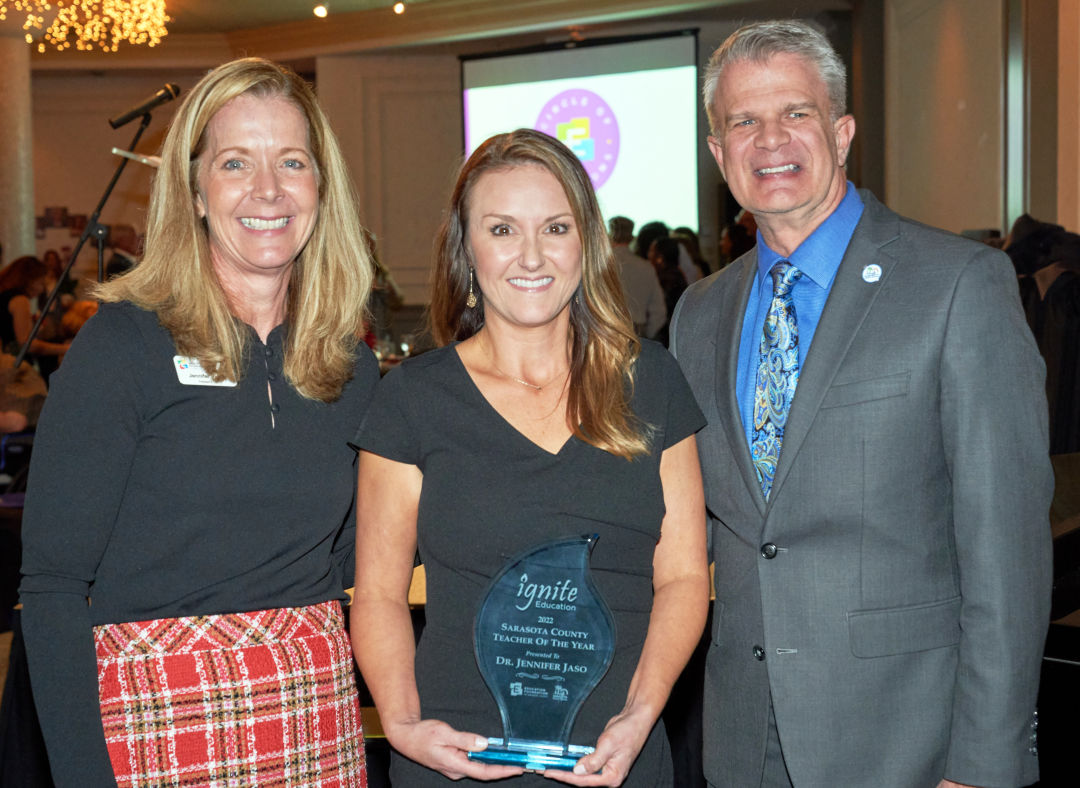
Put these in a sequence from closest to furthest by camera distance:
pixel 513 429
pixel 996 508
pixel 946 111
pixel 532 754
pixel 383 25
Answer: pixel 532 754
pixel 996 508
pixel 513 429
pixel 946 111
pixel 383 25

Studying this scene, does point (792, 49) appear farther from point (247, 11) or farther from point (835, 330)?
point (247, 11)

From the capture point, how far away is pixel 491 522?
1.54 meters

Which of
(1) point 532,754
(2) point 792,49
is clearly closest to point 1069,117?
(2) point 792,49

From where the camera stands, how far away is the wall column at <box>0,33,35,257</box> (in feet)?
29.6

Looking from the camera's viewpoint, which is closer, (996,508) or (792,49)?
(996,508)

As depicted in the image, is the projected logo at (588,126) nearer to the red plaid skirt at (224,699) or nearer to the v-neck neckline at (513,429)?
the v-neck neckline at (513,429)

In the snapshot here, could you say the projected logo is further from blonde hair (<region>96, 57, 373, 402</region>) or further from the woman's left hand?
the woman's left hand

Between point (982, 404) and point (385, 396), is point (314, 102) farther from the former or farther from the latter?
point (982, 404)

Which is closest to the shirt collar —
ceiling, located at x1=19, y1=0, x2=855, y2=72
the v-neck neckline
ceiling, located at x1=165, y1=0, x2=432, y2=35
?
the v-neck neckline

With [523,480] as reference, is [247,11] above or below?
above

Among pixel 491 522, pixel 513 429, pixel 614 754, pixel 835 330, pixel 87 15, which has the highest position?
pixel 87 15

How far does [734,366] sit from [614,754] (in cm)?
65

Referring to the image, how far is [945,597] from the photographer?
5.17ft

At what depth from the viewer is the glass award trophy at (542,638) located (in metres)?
1.40
